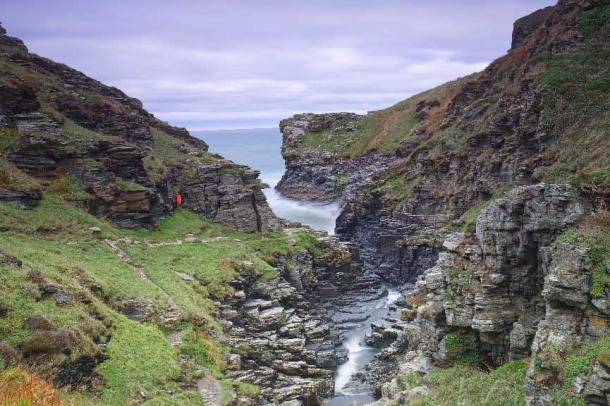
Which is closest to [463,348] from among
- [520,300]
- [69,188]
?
[520,300]

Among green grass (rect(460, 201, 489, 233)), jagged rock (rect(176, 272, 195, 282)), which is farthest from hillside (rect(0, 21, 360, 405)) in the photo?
green grass (rect(460, 201, 489, 233))

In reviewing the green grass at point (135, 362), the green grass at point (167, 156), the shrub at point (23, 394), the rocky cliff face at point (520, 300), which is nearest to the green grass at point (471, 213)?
the rocky cliff face at point (520, 300)

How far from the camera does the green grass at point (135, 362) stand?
84.8ft

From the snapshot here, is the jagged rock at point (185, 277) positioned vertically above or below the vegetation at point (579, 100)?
below

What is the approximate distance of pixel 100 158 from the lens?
52.7m

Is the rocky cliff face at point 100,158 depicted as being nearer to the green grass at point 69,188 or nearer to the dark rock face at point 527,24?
the green grass at point 69,188

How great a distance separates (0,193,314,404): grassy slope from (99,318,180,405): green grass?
0.20 ft

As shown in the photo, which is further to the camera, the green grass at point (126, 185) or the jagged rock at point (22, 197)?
the green grass at point (126, 185)

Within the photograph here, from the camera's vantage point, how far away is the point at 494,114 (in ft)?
208

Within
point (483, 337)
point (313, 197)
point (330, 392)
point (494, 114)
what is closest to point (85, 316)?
point (330, 392)

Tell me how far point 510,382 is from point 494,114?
4730 centimetres

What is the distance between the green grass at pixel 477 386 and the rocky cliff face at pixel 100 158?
36539 mm

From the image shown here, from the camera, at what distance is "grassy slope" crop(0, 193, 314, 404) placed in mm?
24845

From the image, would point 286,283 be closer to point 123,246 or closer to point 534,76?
point 123,246
